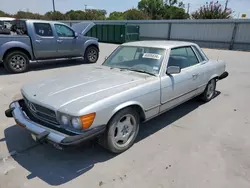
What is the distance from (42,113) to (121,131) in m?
1.09

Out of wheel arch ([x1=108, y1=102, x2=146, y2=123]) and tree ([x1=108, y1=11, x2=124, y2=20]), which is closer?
wheel arch ([x1=108, y1=102, x2=146, y2=123])

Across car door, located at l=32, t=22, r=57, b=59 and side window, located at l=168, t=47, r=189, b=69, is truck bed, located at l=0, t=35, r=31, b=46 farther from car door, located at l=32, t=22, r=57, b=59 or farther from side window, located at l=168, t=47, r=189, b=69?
side window, located at l=168, t=47, r=189, b=69

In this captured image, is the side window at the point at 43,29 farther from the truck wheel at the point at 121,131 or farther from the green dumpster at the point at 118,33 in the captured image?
the green dumpster at the point at 118,33

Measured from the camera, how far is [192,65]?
13.6 ft

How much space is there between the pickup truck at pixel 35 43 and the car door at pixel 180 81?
5.68 metres

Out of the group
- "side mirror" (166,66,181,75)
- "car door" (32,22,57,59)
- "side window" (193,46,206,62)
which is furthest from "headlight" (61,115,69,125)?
"car door" (32,22,57,59)

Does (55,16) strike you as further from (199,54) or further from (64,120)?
(64,120)

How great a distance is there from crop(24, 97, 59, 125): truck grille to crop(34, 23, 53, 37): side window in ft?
18.6

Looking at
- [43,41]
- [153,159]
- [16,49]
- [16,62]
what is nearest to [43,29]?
[43,41]

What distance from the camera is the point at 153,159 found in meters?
2.84

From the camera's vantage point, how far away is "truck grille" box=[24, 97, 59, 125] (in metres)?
2.50

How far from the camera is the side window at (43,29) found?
24.8ft

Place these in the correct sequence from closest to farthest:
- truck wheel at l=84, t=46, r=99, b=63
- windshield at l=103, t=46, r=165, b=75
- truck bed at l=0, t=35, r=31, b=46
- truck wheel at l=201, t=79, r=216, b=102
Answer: windshield at l=103, t=46, r=165, b=75, truck wheel at l=201, t=79, r=216, b=102, truck bed at l=0, t=35, r=31, b=46, truck wheel at l=84, t=46, r=99, b=63

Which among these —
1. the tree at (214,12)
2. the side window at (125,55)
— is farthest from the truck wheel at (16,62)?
the tree at (214,12)
